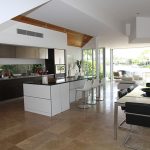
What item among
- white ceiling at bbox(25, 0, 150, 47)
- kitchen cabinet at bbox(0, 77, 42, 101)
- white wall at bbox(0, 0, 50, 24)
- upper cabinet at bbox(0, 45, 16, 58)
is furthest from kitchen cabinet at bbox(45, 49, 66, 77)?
white wall at bbox(0, 0, 50, 24)

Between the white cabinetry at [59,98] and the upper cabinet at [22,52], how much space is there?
9.33 ft

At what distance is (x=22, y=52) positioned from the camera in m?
6.91

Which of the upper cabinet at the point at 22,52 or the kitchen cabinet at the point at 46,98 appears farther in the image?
the upper cabinet at the point at 22,52

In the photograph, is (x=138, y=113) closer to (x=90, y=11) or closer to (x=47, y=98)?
(x=47, y=98)

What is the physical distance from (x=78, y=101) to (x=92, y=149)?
11.3ft

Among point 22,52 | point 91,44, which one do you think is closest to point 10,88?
point 22,52

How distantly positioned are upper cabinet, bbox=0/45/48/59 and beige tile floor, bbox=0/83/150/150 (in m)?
2.59

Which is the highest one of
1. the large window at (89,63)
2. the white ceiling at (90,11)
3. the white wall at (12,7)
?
the white ceiling at (90,11)

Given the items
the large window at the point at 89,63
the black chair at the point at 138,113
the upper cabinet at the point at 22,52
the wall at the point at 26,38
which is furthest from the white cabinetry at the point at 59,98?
the large window at the point at 89,63

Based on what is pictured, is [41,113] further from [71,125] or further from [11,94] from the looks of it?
[11,94]

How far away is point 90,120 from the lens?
13.4 ft

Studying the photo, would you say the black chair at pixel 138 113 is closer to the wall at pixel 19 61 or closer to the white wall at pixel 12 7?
the white wall at pixel 12 7

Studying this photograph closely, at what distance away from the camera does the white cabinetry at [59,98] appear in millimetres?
4488

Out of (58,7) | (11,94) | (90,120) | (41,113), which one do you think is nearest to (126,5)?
(58,7)
